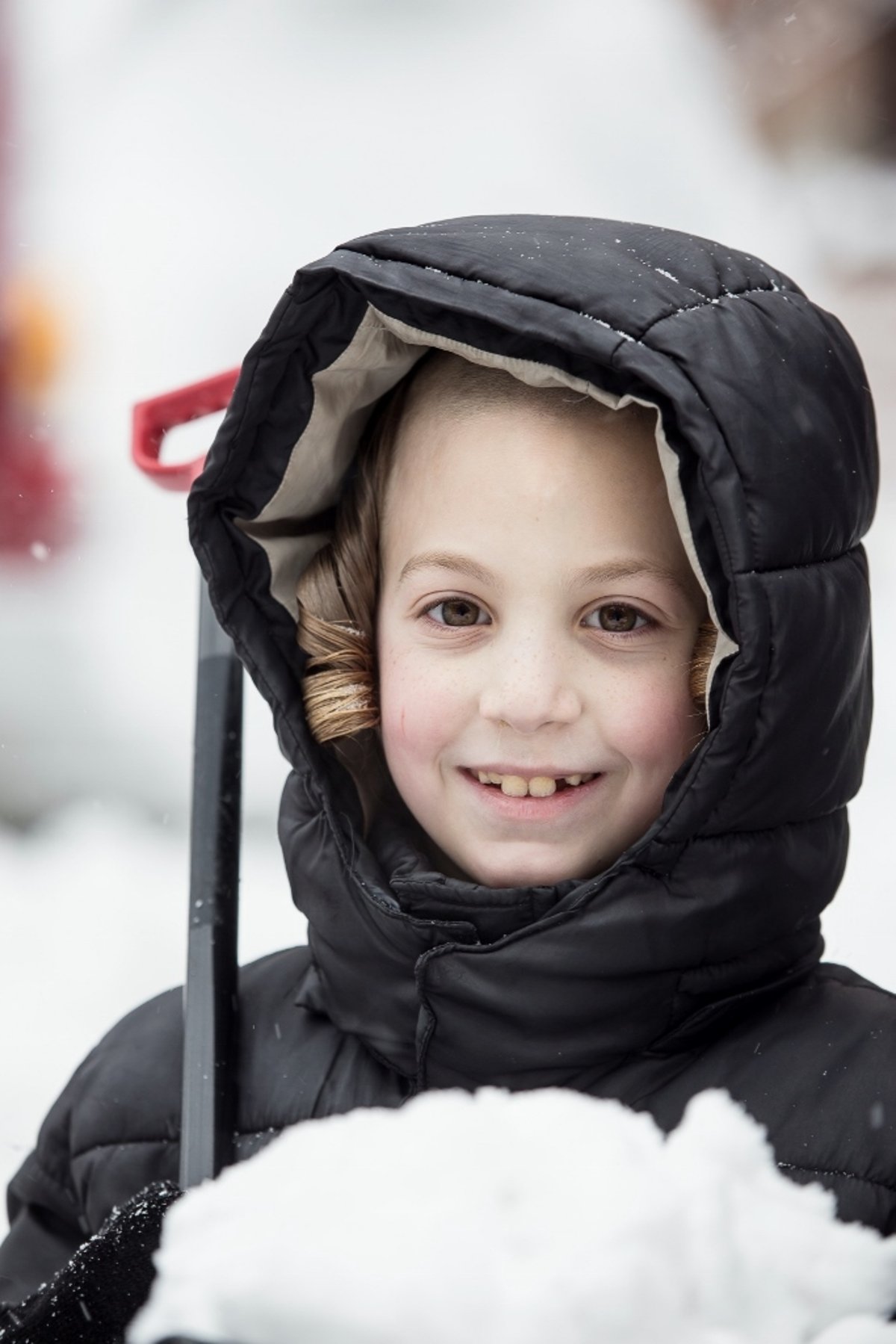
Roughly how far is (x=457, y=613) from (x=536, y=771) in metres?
0.14

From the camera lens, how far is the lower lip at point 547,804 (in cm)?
124

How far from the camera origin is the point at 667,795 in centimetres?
118

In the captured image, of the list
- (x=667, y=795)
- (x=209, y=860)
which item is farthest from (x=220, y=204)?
(x=667, y=795)

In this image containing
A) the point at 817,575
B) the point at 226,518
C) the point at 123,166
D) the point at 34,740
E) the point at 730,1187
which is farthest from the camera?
the point at 123,166

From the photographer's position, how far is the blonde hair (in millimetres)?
1345

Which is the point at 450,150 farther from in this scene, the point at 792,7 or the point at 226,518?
the point at 226,518

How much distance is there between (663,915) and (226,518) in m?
0.51

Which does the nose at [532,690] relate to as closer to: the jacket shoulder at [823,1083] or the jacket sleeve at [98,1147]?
the jacket shoulder at [823,1083]

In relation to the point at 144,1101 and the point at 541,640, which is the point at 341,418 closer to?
the point at 541,640

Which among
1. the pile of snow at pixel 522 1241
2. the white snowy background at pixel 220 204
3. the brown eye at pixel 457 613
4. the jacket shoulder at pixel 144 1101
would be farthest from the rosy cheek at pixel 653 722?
the white snowy background at pixel 220 204

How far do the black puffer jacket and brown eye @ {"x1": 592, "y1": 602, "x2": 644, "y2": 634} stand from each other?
0.08m

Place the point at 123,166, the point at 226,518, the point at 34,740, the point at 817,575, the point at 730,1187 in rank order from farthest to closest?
the point at 123,166, the point at 34,740, the point at 226,518, the point at 817,575, the point at 730,1187

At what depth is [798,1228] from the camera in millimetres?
1031

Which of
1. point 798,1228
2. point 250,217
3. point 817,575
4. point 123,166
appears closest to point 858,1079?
point 798,1228
